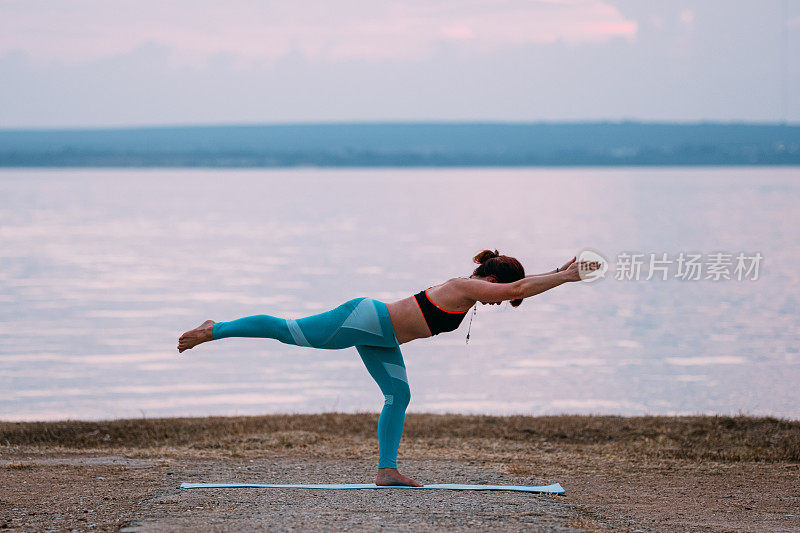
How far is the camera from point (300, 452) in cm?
1184

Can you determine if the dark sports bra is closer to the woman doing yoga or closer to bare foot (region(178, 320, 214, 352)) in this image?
the woman doing yoga

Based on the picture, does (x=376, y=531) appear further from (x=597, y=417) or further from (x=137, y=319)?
(x=137, y=319)

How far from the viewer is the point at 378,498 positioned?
8.58 metres

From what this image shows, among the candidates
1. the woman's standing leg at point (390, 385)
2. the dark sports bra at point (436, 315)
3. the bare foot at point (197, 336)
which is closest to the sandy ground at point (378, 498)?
the woman's standing leg at point (390, 385)

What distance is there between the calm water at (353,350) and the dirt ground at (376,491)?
577 cm

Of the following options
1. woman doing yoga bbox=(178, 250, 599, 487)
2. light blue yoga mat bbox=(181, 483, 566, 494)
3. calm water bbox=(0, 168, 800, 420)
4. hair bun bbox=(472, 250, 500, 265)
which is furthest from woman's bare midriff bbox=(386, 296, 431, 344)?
calm water bbox=(0, 168, 800, 420)

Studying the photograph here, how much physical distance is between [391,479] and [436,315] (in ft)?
4.96

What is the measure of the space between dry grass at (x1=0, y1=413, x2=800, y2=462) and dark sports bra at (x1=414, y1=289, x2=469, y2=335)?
3.41 meters

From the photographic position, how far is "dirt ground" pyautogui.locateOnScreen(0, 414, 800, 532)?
7.77 m

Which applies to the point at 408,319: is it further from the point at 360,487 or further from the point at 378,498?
the point at 360,487

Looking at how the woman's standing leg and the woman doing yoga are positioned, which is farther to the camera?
the woman's standing leg

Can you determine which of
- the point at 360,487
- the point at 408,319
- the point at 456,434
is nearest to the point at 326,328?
the point at 408,319

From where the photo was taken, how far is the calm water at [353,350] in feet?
65.6

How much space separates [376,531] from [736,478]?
4823mm
